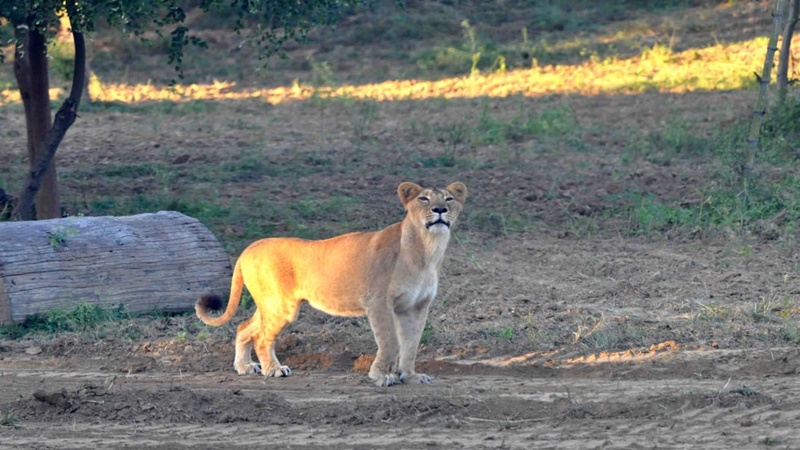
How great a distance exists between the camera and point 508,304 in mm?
8383

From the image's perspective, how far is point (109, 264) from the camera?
7980mm

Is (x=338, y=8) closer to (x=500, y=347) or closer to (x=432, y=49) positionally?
(x=500, y=347)

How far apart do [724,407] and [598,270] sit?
3.58 metres

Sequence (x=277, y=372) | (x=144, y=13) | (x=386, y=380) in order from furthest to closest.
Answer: (x=144, y=13) → (x=277, y=372) → (x=386, y=380)

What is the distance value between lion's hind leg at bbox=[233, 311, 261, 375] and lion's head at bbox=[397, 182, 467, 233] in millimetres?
1129

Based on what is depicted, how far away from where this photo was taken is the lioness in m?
6.53

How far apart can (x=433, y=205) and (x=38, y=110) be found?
16.1 ft

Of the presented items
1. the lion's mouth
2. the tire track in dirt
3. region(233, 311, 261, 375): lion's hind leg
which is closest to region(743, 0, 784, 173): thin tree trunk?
the tire track in dirt

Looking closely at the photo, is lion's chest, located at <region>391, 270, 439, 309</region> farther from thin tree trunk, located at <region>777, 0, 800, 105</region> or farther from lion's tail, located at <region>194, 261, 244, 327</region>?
thin tree trunk, located at <region>777, 0, 800, 105</region>

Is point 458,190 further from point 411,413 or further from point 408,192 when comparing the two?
point 411,413

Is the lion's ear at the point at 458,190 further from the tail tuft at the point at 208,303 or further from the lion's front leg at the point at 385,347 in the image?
the tail tuft at the point at 208,303

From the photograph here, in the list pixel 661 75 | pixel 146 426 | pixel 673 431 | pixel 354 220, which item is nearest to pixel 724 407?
pixel 673 431

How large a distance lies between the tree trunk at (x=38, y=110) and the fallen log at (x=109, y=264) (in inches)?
72.3

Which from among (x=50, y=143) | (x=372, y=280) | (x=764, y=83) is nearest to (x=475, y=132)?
(x=764, y=83)
